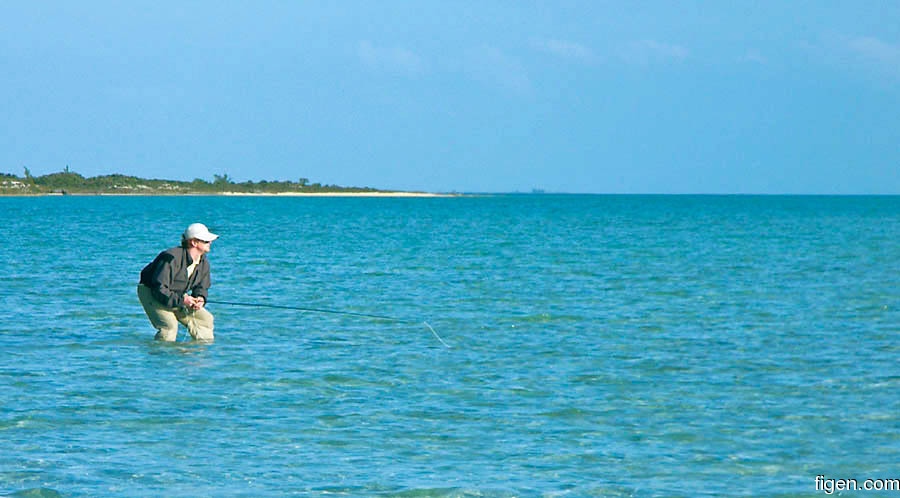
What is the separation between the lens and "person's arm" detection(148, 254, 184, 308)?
49.4ft

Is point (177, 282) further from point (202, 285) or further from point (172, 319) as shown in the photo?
point (172, 319)

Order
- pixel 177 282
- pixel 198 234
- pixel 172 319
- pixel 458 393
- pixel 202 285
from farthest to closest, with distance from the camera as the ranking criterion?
pixel 172 319 < pixel 202 285 < pixel 177 282 < pixel 198 234 < pixel 458 393

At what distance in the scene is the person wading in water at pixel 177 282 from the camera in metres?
15.1

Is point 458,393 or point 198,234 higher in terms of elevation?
point 198,234

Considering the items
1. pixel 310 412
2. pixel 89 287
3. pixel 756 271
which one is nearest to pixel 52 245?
pixel 89 287

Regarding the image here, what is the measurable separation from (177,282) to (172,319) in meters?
0.93

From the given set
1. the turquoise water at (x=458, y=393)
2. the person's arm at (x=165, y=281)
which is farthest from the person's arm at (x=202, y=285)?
the turquoise water at (x=458, y=393)

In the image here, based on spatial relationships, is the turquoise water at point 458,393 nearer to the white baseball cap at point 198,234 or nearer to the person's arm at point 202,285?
the person's arm at point 202,285

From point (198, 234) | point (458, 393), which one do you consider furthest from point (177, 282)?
point (458, 393)

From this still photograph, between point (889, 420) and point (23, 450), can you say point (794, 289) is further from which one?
point (23, 450)

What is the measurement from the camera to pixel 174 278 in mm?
15172

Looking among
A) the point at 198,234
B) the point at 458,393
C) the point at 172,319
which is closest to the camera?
the point at 458,393

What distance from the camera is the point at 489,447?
974 centimetres

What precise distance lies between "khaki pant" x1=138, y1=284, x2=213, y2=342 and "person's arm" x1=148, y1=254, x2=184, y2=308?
1.20 feet
